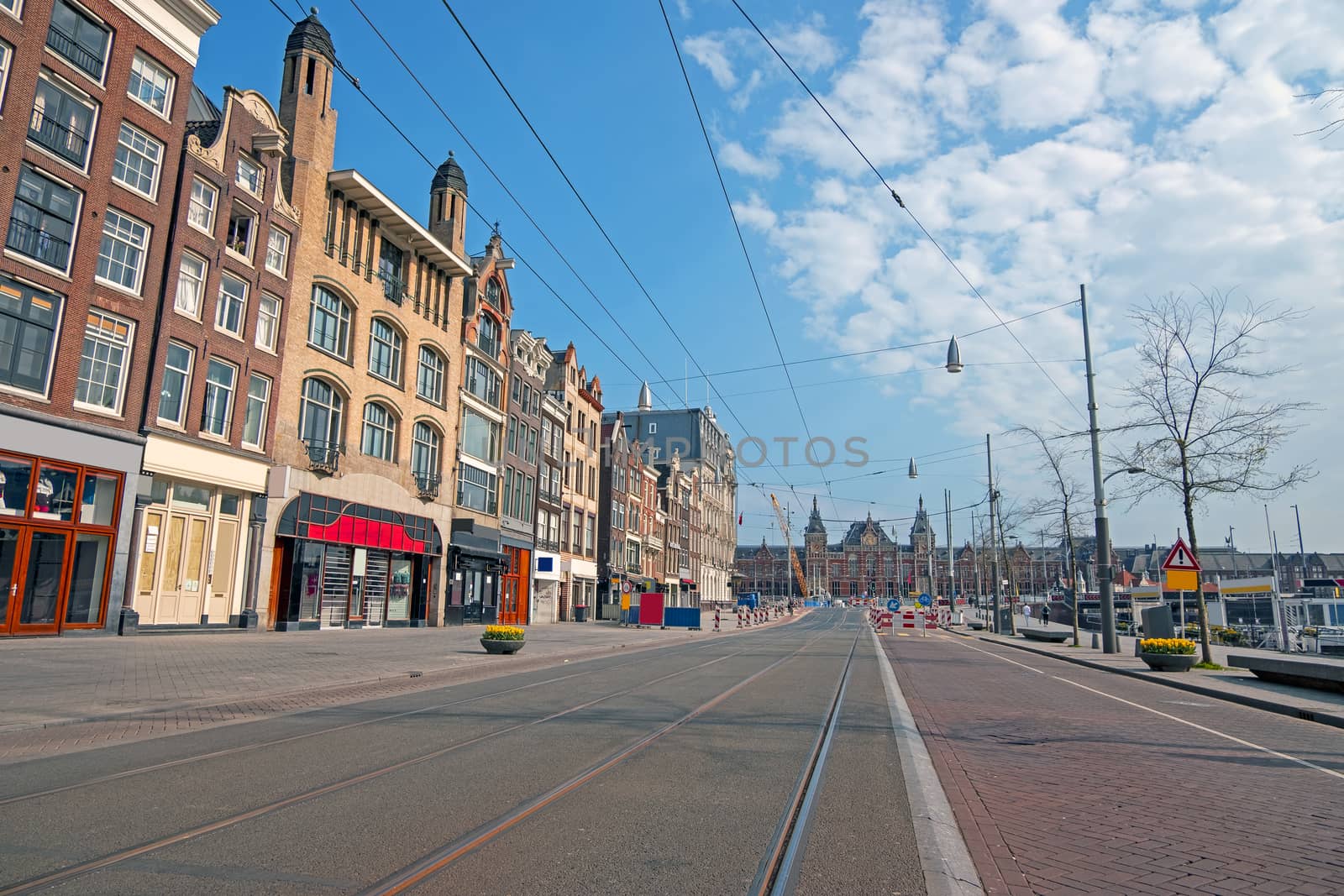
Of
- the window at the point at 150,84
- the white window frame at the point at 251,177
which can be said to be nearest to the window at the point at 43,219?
the window at the point at 150,84

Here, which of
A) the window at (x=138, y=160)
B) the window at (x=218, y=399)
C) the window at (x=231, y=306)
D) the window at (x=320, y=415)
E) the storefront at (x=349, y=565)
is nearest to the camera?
the window at (x=138, y=160)

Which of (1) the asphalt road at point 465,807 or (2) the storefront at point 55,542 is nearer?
(1) the asphalt road at point 465,807

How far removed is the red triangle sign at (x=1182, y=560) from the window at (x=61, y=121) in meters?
27.4

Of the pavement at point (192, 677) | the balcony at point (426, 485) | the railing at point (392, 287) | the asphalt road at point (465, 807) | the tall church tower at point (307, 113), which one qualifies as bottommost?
the asphalt road at point (465, 807)

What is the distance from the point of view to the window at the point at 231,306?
80.6 feet

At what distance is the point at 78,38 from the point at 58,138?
2744mm

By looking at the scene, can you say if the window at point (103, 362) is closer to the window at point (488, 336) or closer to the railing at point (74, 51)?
the railing at point (74, 51)

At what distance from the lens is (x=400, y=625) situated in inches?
1321

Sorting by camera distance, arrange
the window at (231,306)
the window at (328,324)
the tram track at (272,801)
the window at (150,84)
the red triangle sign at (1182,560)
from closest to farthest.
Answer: the tram track at (272,801) < the red triangle sign at (1182,560) < the window at (150,84) < the window at (231,306) < the window at (328,324)

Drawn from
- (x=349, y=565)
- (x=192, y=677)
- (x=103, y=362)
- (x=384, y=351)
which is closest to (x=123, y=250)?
(x=103, y=362)

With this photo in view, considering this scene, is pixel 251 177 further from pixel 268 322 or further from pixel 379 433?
pixel 379 433

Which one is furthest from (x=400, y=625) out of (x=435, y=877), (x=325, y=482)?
(x=435, y=877)

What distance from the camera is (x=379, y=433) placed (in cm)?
3241

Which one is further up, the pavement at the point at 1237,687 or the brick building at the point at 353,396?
the brick building at the point at 353,396
